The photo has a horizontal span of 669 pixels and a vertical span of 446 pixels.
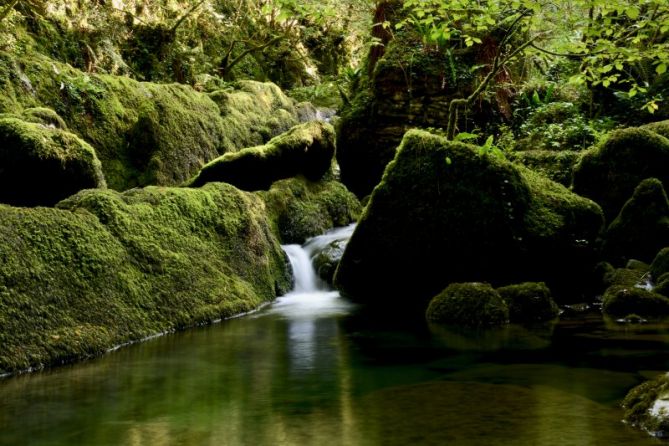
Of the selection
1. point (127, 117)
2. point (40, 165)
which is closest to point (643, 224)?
point (40, 165)

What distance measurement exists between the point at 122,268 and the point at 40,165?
2.28m

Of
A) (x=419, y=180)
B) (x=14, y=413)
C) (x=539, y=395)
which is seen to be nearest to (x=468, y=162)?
(x=419, y=180)

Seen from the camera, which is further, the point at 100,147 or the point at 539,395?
the point at 100,147

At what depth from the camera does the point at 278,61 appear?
23.4 metres

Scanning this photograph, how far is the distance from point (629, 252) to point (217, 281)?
6845 millimetres

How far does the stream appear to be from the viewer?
12.1 ft

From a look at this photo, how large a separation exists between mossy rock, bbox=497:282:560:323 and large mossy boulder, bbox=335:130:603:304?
2.98 ft

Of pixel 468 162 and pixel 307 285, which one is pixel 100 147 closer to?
pixel 307 285

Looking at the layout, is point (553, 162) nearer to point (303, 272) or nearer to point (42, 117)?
point (303, 272)

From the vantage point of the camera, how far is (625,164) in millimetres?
11094

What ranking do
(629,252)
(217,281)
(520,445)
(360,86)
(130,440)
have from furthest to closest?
(360,86) → (629,252) → (217,281) → (130,440) → (520,445)

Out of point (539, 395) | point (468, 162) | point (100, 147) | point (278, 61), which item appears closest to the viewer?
point (539, 395)

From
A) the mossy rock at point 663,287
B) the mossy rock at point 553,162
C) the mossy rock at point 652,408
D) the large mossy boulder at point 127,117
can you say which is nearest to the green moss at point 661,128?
the mossy rock at point 553,162

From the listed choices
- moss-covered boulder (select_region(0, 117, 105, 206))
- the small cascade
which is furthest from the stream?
the small cascade
